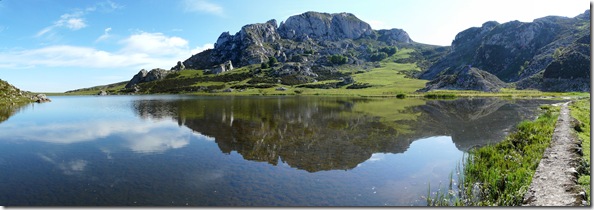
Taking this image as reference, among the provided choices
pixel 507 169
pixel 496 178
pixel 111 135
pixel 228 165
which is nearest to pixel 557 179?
pixel 496 178

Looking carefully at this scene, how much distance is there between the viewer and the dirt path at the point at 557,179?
13820 millimetres

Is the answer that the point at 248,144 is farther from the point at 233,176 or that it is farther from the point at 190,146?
the point at 233,176

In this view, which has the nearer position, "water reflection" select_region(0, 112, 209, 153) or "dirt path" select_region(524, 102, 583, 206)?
"dirt path" select_region(524, 102, 583, 206)

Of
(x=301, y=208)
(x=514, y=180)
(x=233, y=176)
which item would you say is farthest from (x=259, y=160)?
(x=514, y=180)

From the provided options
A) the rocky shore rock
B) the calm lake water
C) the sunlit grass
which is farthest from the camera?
the rocky shore rock

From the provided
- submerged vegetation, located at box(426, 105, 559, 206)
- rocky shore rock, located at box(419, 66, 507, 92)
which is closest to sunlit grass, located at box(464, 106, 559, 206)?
submerged vegetation, located at box(426, 105, 559, 206)

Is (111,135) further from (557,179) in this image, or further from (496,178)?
(557,179)

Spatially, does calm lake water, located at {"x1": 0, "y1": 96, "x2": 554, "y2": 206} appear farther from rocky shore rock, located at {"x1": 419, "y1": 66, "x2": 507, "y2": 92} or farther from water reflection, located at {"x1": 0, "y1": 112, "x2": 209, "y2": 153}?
rocky shore rock, located at {"x1": 419, "y1": 66, "x2": 507, "y2": 92}

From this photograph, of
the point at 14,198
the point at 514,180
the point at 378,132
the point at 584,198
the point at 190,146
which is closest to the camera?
the point at 584,198

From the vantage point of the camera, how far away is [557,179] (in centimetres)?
1625

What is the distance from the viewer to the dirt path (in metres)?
13.8

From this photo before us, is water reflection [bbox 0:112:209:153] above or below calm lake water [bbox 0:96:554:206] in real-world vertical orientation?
above

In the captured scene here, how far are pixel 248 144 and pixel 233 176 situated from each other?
446 inches

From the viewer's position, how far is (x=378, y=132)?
3984 cm
